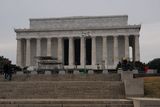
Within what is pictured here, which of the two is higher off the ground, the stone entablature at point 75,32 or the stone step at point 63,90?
the stone entablature at point 75,32

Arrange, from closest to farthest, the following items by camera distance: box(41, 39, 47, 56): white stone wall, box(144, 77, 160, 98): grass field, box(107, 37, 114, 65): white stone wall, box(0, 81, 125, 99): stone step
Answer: box(144, 77, 160, 98): grass field < box(0, 81, 125, 99): stone step < box(107, 37, 114, 65): white stone wall < box(41, 39, 47, 56): white stone wall

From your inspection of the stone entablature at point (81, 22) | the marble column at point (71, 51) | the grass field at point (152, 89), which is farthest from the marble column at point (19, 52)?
the grass field at point (152, 89)

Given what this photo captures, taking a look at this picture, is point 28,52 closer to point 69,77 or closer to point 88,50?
point 88,50

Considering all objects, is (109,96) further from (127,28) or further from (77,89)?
(127,28)

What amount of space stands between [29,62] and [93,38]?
16.6 metres

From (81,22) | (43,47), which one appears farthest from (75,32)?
(43,47)

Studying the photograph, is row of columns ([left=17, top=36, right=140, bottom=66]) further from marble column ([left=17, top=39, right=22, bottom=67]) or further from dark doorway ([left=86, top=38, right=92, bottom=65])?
dark doorway ([left=86, top=38, right=92, bottom=65])

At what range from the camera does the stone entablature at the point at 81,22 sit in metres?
83.8

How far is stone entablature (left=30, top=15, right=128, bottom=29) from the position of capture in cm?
8375

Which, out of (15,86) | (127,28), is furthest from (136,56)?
(15,86)

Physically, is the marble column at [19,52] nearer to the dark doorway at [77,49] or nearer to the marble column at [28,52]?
the marble column at [28,52]

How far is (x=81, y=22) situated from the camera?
85.1m

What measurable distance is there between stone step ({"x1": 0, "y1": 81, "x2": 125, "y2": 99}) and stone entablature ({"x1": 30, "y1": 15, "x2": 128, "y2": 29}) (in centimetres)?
5587

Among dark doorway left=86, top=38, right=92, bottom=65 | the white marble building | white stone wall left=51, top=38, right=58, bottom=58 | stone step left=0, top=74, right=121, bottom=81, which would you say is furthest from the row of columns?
stone step left=0, top=74, right=121, bottom=81
